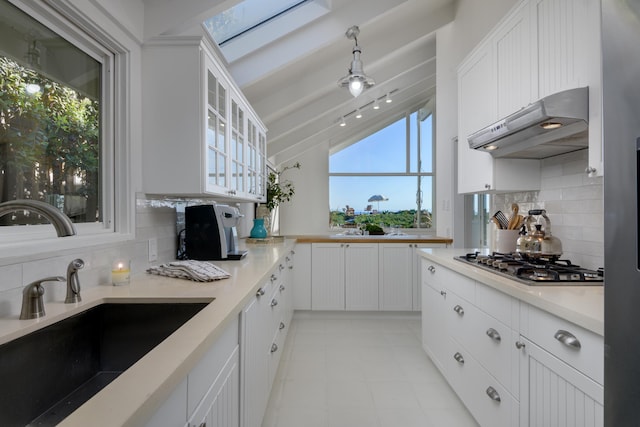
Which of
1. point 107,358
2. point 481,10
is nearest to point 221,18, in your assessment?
point 481,10

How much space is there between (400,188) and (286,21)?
502 cm

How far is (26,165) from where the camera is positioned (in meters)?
1.21

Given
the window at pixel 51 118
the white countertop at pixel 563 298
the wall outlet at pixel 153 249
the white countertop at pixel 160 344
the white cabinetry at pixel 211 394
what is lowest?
the white cabinetry at pixel 211 394

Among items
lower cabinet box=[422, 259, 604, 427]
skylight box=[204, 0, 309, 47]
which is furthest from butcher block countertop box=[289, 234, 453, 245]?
skylight box=[204, 0, 309, 47]

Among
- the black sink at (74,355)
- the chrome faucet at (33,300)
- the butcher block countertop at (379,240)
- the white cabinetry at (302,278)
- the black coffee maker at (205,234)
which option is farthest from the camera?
the white cabinetry at (302,278)

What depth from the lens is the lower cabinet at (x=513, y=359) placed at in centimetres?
112

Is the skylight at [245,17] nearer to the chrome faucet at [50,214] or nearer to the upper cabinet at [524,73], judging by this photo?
the upper cabinet at [524,73]

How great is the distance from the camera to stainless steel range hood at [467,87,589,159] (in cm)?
152

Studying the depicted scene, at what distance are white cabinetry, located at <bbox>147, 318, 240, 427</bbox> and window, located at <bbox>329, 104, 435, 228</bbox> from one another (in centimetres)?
633

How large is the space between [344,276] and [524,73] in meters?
2.57

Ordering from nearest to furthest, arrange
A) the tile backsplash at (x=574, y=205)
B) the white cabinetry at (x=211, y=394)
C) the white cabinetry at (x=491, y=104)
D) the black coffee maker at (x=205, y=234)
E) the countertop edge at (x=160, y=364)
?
the countertop edge at (x=160, y=364), the white cabinetry at (x=211, y=394), the tile backsplash at (x=574, y=205), the white cabinetry at (x=491, y=104), the black coffee maker at (x=205, y=234)

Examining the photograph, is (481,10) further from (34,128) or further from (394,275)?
(34,128)

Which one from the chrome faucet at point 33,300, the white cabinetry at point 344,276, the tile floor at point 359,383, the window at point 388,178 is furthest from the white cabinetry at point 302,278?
the window at point 388,178

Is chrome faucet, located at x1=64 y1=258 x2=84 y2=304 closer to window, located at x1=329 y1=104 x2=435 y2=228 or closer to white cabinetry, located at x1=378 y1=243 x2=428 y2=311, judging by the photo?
white cabinetry, located at x1=378 y1=243 x2=428 y2=311
